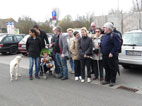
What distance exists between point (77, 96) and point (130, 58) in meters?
2.76

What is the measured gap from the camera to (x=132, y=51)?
6.02 m

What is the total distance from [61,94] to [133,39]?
12.0ft

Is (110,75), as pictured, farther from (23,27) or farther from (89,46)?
(23,27)

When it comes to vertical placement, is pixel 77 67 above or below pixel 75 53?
below

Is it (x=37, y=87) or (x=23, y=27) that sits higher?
(x=23, y=27)

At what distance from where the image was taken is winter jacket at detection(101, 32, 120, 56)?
495 centimetres

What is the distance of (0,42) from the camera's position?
42.6ft

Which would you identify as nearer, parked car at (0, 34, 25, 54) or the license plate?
the license plate

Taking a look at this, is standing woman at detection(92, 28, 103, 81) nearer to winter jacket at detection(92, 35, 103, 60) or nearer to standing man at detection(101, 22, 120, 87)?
winter jacket at detection(92, 35, 103, 60)

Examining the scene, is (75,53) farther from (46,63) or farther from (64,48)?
(46,63)

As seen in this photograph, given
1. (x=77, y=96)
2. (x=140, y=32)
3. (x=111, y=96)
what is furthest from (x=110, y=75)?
(x=140, y=32)

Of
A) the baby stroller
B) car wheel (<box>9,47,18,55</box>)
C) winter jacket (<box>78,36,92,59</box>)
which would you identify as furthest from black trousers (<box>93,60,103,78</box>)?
car wheel (<box>9,47,18,55</box>)

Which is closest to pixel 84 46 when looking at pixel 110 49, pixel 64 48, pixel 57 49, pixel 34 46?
pixel 64 48

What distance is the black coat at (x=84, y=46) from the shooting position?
5.52 meters
